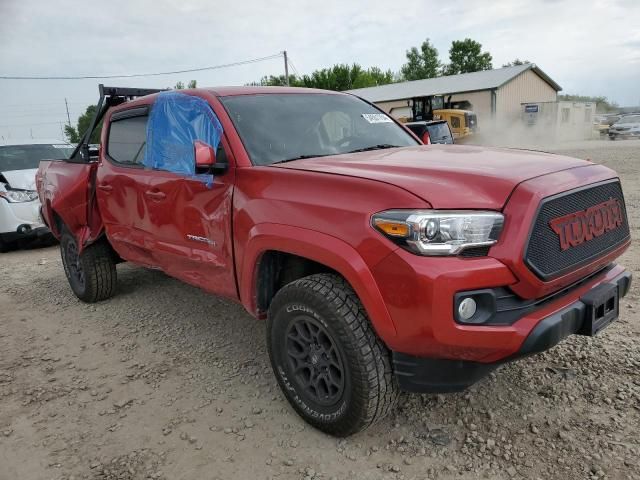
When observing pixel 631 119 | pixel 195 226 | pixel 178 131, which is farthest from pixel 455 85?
pixel 195 226

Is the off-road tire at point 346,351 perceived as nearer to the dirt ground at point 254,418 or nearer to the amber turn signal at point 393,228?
the dirt ground at point 254,418

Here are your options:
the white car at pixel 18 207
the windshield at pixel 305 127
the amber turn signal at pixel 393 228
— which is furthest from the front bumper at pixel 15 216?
the amber turn signal at pixel 393 228

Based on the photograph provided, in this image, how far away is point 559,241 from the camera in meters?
2.27

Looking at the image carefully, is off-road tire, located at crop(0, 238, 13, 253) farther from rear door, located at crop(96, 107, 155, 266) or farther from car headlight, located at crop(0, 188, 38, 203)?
rear door, located at crop(96, 107, 155, 266)

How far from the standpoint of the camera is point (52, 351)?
4.02 m

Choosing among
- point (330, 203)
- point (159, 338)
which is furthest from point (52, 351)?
point (330, 203)

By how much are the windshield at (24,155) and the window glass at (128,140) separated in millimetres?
4327

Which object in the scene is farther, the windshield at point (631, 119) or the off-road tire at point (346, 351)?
the windshield at point (631, 119)

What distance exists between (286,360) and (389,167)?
117 cm

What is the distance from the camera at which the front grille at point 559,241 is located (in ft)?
7.12

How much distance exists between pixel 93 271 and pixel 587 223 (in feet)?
13.8

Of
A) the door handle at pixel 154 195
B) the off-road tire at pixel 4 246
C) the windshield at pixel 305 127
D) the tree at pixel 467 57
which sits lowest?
the off-road tire at pixel 4 246

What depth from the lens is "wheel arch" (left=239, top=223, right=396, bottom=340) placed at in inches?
87.4

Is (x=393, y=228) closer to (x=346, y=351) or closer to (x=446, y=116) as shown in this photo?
(x=346, y=351)
